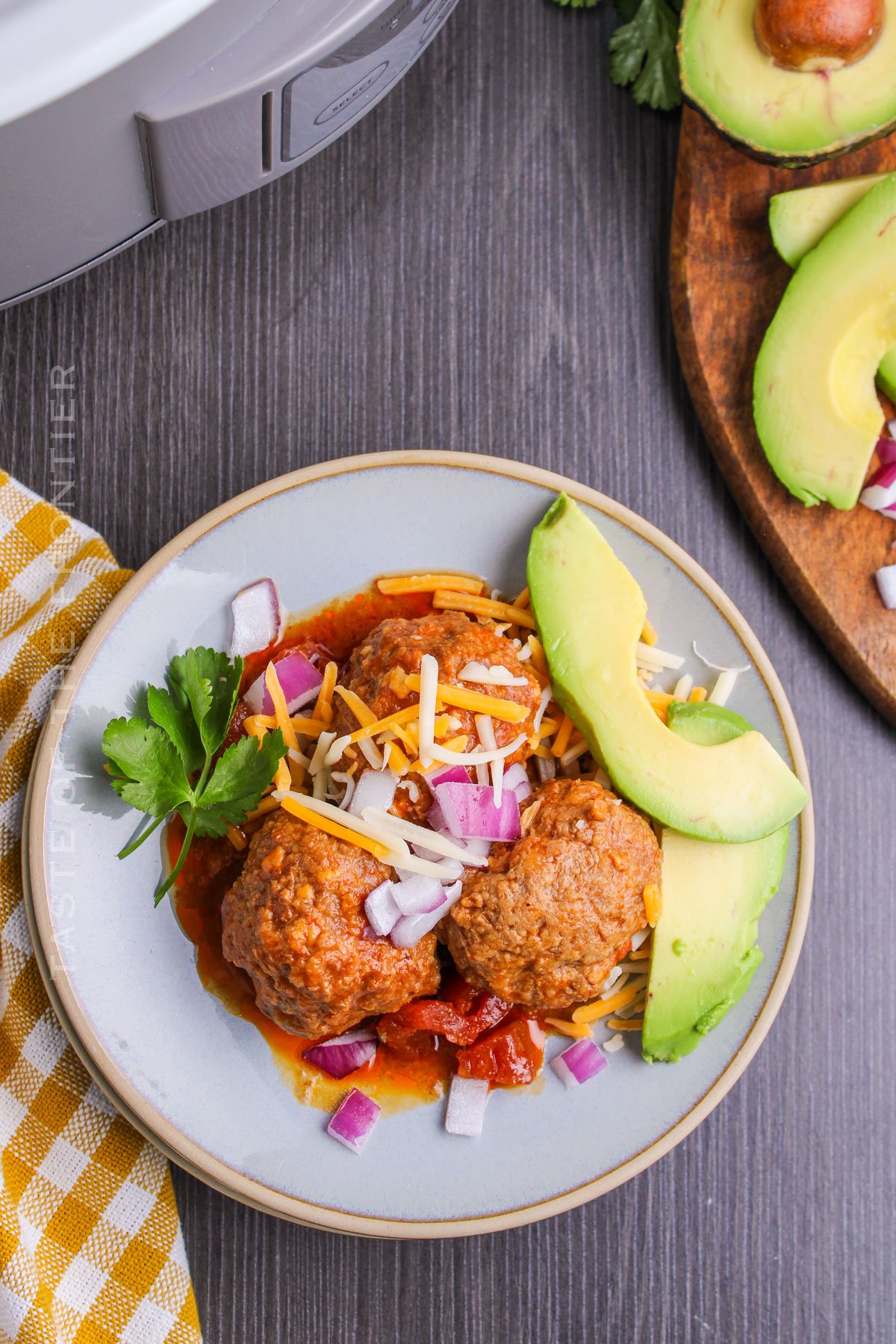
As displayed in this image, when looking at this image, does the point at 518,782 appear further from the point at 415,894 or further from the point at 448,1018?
the point at 448,1018

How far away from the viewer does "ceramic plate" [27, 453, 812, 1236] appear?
2.07 metres

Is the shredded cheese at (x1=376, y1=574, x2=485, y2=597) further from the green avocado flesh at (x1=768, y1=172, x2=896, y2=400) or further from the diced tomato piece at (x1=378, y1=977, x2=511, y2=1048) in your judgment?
the green avocado flesh at (x1=768, y1=172, x2=896, y2=400)

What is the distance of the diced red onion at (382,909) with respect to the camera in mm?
1917

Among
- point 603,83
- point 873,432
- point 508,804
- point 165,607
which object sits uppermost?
point 603,83

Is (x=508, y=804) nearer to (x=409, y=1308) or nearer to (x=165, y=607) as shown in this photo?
(x=165, y=607)

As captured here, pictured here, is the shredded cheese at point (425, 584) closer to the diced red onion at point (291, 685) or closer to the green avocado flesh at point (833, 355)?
the diced red onion at point (291, 685)

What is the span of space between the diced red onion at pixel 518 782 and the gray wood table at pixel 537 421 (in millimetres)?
794

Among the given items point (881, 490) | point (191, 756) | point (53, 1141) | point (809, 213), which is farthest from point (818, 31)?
point (53, 1141)

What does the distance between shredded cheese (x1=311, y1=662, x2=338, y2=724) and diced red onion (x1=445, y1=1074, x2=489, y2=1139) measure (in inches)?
30.5

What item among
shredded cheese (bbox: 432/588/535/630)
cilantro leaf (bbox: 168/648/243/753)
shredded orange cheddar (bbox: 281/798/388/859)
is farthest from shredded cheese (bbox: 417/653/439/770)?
cilantro leaf (bbox: 168/648/243/753)

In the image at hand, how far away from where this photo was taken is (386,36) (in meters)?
1.70

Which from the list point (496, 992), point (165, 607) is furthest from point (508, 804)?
point (165, 607)

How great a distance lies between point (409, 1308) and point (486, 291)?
237cm

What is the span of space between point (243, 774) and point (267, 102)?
3.76ft
